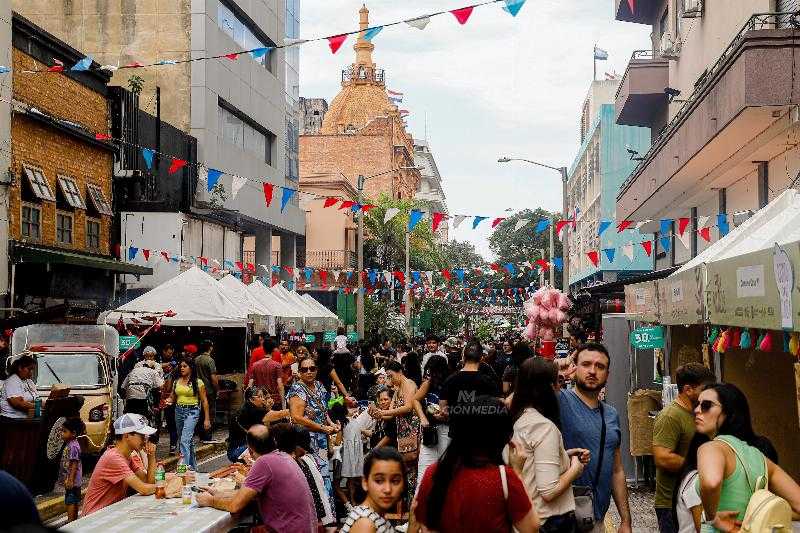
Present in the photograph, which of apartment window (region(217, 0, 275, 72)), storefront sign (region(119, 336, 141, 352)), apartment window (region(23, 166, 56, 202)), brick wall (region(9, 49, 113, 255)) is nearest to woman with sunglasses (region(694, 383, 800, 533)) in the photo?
storefront sign (region(119, 336, 141, 352))

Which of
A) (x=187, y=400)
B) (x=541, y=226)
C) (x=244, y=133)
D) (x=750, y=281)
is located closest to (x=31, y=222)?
(x=187, y=400)

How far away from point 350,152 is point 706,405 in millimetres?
79380

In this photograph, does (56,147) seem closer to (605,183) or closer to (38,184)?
(38,184)

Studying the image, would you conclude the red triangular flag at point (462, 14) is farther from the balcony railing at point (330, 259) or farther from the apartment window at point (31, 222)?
the balcony railing at point (330, 259)

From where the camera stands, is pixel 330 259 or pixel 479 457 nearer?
pixel 479 457

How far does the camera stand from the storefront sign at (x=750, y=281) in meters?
7.98

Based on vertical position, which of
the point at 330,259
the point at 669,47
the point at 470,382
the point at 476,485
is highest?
the point at 669,47

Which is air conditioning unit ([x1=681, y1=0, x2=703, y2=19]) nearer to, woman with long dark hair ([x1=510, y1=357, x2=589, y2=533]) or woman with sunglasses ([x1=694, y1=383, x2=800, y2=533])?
woman with long dark hair ([x1=510, y1=357, x2=589, y2=533])

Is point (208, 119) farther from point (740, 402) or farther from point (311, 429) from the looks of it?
point (740, 402)

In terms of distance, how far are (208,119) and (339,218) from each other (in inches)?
1119

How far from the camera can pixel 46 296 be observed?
79.6 ft

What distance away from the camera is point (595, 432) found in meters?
6.72

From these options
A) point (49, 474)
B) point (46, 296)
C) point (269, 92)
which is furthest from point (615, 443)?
point (269, 92)

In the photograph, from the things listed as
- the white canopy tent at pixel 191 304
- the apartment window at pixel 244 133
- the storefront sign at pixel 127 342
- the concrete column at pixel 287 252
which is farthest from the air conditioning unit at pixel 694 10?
the concrete column at pixel 287 252
